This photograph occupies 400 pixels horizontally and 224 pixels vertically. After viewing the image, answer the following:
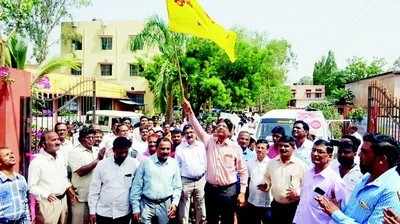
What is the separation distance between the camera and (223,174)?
783cm

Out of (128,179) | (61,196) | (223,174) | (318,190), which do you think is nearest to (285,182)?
(223,174)

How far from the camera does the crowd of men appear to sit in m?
3.92

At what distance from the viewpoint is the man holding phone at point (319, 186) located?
523cm

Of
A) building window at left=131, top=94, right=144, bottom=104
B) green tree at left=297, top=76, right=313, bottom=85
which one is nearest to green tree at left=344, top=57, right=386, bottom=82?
building window at left=131, top=94, right=144, bottom=104

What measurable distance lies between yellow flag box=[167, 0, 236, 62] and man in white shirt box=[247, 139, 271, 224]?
1500 mm

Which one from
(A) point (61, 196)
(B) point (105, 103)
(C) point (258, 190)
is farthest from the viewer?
(B) point (105, 103)

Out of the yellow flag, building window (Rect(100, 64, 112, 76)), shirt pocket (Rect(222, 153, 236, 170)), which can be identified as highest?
building window (Rect(100, 64, 112, 76))

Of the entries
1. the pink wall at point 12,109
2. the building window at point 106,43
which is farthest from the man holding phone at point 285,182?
the building window at point 106,43

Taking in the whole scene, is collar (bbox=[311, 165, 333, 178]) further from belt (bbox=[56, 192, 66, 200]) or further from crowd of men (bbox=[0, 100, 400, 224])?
belt (bbox=[56, 192, 66, 200])

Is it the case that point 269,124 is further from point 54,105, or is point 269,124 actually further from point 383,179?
point 383,179

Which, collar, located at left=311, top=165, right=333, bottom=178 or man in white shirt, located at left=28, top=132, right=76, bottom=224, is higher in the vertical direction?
collar, located at left=311, top=165, right=333, bottom=178

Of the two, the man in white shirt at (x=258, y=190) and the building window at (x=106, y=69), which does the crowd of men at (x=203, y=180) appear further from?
the building window at (x=106, y=69)

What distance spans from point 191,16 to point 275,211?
2908 mm

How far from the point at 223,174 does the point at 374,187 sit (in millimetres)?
4213
